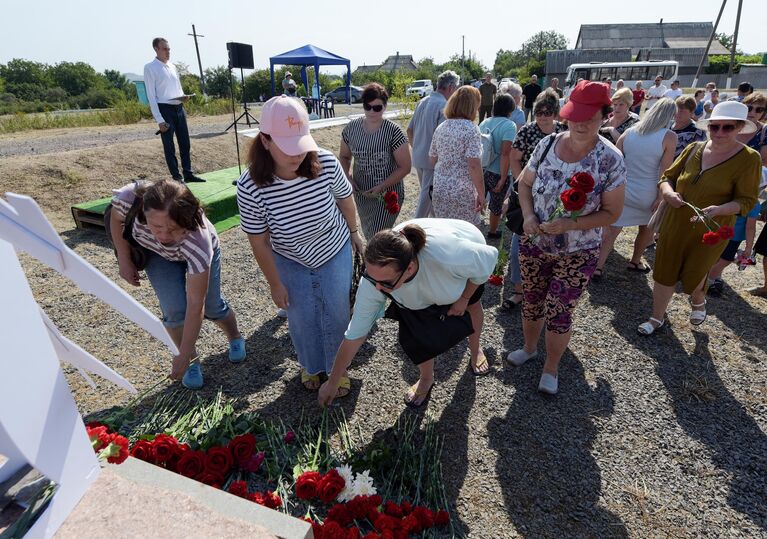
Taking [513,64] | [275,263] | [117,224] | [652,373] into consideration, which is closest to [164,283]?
[117,224]

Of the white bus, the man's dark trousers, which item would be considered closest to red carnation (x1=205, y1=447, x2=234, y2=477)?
the man's dark trousers

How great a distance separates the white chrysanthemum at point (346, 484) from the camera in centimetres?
210

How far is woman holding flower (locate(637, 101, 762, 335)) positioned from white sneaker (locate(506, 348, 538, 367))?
1058mm

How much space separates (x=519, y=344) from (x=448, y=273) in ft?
5.26

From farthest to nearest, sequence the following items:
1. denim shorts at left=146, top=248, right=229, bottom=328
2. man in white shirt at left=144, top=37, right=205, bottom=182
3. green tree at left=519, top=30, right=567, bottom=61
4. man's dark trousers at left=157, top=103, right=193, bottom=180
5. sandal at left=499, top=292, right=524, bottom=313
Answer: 1. green tree at left=519, top=30, right=567, bottom=61
2. man's dark trousers at left=157, top=103, right=193, bottom=180
3. man in white shirt at left=144, top=37, right=205, bottom=182
4. sandal at left=499, top=292, right=524, bottom=313
5. denim shorts at left=146, top=248, right=229, bottom=328

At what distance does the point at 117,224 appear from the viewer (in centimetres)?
248

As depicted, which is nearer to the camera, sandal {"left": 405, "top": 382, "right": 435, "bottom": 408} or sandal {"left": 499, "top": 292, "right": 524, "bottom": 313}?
sandal {"left": 405, "top": 382, "right": 435, "bottom": 408}

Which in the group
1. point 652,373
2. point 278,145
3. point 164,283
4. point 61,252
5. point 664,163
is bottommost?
point 652,373

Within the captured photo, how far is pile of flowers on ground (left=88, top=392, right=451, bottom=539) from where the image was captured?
1.98 m

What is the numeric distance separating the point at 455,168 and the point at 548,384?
183 centimetres

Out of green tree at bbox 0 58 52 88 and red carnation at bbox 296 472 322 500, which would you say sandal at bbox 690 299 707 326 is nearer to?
red carnation at bbox 296 472 322 500

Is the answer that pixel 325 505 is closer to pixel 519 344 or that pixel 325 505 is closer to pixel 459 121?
pixel 519 344

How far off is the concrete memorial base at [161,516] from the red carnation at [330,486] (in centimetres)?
46

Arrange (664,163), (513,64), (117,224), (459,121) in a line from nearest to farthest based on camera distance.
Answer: (117,224), (459,121), (664,163), (513,64)
